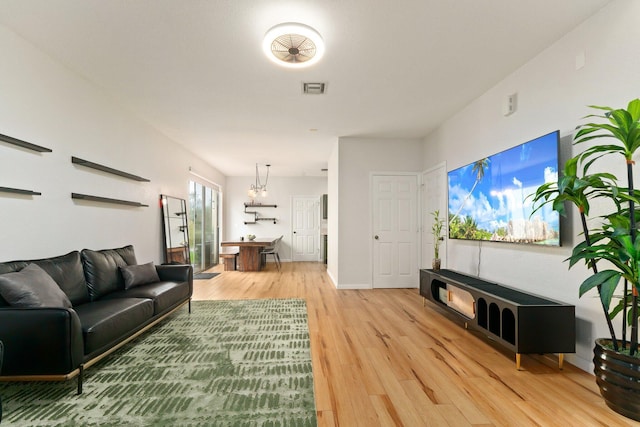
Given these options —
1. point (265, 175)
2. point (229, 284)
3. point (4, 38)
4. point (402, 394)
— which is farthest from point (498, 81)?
point (265, 175)

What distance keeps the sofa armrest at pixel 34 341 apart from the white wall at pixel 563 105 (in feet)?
12.1

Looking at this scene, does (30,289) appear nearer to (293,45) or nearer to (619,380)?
(293,45)

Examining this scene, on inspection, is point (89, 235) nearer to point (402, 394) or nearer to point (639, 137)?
point (402, 394)

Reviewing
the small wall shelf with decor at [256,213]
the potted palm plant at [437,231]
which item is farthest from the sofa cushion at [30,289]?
the small wall shelf with decor at [256,213]

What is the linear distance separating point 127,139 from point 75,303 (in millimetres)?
2303

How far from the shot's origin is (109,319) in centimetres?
229

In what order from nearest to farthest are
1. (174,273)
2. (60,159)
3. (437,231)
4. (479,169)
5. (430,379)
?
(430,379)
(60,159)
(479,169)
(174,273)
(437,231)

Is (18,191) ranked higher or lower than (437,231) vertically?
higher

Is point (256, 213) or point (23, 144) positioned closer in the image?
point (23, 144)

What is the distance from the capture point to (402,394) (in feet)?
6.66

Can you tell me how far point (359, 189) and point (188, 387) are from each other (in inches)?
160

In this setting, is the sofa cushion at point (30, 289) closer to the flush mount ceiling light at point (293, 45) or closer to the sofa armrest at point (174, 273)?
the sofa armrest at point (174, 273)

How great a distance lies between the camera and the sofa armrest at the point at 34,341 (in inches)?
73.7

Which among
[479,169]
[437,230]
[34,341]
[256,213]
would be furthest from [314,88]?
[256,213]
